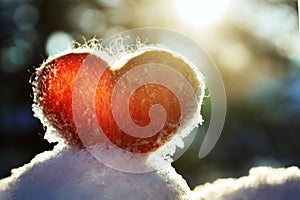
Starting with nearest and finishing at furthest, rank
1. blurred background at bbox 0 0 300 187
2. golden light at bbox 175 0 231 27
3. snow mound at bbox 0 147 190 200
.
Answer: snow mound at bbox 0 147 190 200 < golden light at bbox 175 0 231 27 < blurred background at bbox 0 0 300 187

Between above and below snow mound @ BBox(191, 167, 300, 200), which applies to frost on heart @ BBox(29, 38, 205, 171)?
above

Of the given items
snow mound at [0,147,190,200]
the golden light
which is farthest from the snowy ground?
the golden light

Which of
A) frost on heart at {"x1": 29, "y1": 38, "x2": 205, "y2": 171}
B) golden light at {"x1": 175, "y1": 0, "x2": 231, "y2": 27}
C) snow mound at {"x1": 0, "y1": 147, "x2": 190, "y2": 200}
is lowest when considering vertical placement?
snow mound at {"x1": 0, "y1": 147, "x2": 190, "y2": 200}

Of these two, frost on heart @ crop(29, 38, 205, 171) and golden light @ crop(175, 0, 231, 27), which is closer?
frost on heart @ crop(29, 38, 205, 171)

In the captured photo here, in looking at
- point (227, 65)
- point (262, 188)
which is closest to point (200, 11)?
point (227, 65)

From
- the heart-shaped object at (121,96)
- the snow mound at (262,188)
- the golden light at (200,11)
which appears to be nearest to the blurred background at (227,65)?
the golden light at (200,11)

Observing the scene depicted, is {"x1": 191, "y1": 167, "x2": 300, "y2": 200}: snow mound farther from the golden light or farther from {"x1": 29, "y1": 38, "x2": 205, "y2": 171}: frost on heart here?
the golden light

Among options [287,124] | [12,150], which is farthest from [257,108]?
[12,150]
